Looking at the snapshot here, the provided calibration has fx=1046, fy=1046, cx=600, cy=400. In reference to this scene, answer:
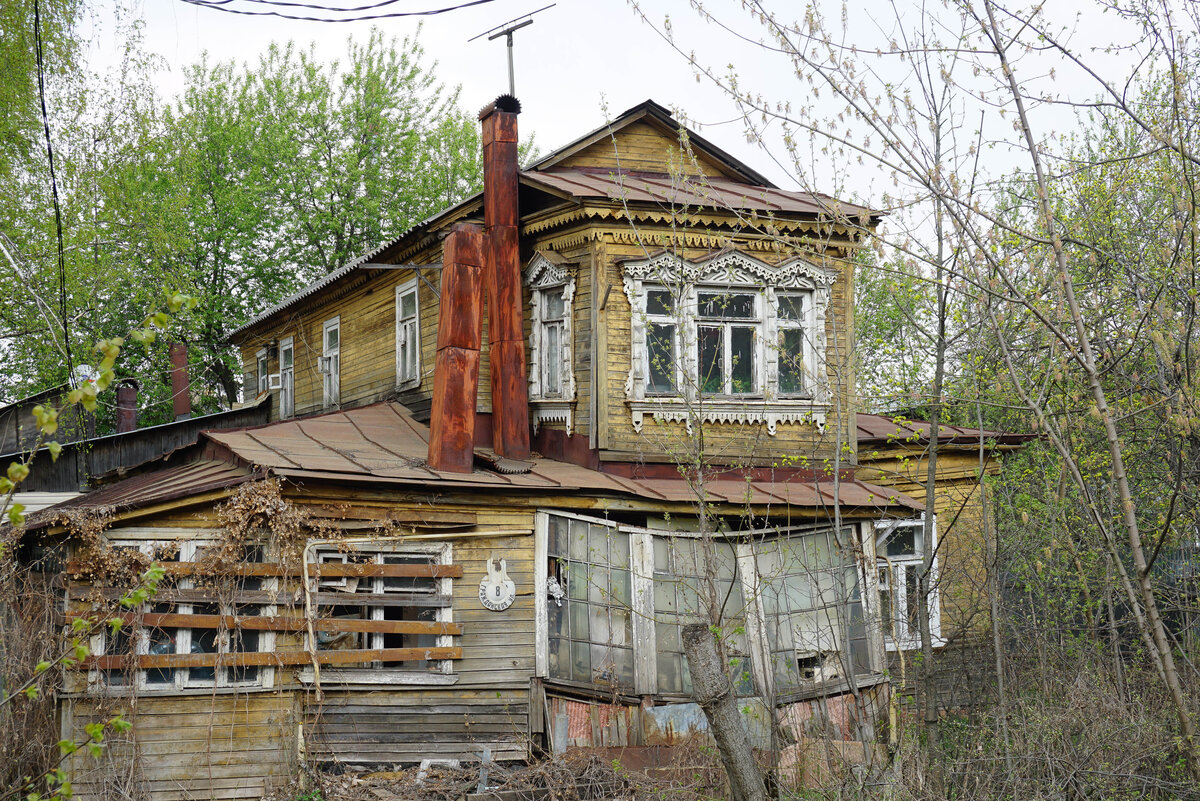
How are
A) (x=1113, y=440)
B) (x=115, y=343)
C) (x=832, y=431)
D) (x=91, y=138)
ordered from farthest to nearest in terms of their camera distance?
(x=91, y=138), (x=832, y=431), (x=1113, y=440), (x=115, y=343)

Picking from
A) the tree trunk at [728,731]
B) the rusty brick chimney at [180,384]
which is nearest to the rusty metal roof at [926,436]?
the tree trunk at [728,731]

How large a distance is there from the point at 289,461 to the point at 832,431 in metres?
7.15

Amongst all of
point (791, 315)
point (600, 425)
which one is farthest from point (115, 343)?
point (791, 315)

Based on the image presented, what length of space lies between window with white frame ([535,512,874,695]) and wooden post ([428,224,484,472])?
56.5 inches

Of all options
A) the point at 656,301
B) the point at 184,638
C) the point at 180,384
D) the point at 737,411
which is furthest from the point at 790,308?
the point at 180,384

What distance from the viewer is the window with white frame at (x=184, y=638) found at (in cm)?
1054

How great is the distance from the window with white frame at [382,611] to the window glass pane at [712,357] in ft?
13.7

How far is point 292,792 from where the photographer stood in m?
→ 10.5

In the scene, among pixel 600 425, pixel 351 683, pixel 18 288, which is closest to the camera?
pixel 351 683

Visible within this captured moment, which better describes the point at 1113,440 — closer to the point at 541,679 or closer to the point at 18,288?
the point at 541,679

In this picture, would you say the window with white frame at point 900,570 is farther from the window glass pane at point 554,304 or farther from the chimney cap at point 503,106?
the chimney cap at point 503,106

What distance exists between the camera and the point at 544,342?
14.5 metres

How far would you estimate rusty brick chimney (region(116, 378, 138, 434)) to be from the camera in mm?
23984

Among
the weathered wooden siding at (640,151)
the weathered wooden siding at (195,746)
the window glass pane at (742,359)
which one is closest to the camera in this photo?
the weathered wooden siding at (195,746)
